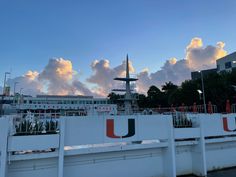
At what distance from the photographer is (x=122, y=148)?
27.2 feet

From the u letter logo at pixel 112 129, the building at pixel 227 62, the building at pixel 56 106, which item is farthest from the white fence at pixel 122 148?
the building at pixel 227 62

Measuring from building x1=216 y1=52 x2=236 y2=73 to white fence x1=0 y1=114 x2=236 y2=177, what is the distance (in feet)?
154

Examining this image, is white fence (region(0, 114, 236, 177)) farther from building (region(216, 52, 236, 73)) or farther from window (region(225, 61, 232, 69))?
window (region(225, 61, 232, 69))

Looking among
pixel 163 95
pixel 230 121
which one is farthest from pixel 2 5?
pixel 163 95

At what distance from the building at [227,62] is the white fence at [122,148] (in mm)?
47002

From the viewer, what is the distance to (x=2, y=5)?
13375mm

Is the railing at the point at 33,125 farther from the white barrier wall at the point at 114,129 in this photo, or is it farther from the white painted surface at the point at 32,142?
the white barrier wall at the point at 114,129

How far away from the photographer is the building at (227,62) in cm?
5097

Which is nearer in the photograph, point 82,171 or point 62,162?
point 62,162

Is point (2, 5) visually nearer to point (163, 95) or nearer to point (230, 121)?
point (230, 121)

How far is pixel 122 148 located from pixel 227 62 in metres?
54.6

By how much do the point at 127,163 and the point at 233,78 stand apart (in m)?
33.8

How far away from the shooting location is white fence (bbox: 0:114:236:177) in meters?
6.97

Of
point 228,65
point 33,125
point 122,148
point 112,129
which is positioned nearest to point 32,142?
point 33,125
